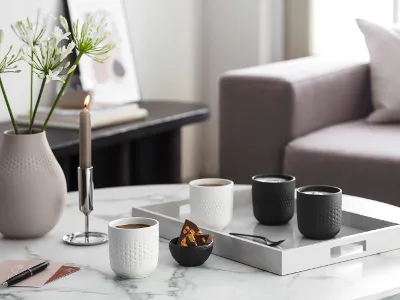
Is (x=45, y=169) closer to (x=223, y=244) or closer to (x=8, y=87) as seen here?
(x=223, y=244)

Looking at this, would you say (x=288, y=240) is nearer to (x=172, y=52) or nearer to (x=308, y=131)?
(x=308, y=131)

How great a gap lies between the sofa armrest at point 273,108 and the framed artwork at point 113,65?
503 mm

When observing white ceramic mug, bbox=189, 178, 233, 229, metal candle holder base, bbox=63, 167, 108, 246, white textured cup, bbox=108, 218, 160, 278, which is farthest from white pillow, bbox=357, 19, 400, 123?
white textured cup, bbox=108, 218, 160, 278

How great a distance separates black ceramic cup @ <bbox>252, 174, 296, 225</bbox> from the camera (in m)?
1.70

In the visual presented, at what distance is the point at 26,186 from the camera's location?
1619 millimetres

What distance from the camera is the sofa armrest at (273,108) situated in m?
2.81

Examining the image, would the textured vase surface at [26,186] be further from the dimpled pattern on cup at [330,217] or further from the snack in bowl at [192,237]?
the dimpled pattern on cup at [330,217]

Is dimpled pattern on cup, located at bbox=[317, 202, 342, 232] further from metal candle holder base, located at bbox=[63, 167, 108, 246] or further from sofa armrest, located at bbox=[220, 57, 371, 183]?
sofa armrest, located at bbox=[220, 57, 371, 183]

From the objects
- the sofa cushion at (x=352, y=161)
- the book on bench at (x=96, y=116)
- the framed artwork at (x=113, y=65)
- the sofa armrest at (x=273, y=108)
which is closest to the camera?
the sofa cushion at (x=352, y=161)

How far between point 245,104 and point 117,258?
61.0 inches

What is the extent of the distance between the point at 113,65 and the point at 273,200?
1.68m

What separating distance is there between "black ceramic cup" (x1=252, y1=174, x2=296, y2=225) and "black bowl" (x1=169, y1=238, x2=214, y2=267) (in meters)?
0.27

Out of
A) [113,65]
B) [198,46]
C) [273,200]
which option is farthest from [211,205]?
[198,46]

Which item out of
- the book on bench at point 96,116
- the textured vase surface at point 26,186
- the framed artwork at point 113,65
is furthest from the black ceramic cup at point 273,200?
the framed artwork at point 113,65
